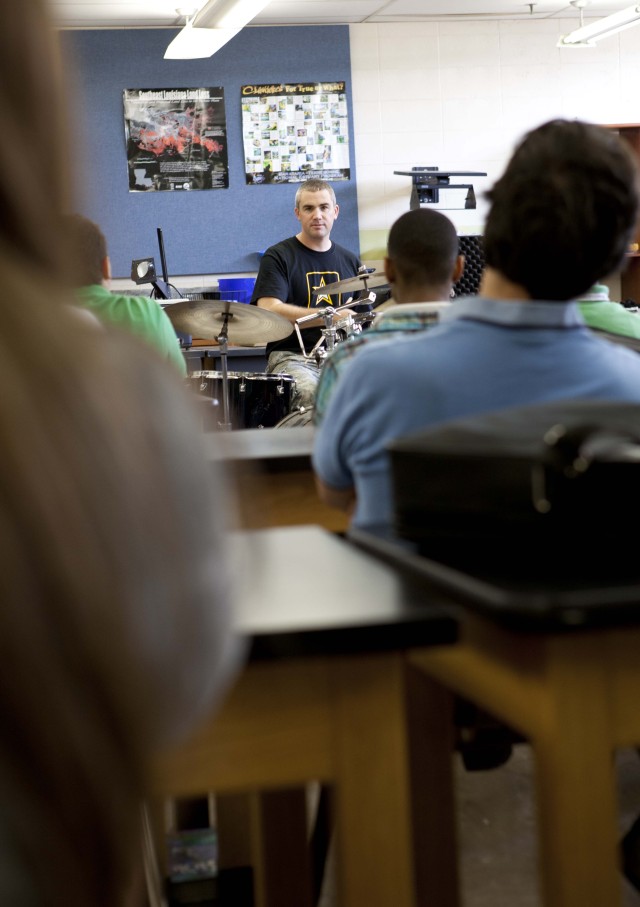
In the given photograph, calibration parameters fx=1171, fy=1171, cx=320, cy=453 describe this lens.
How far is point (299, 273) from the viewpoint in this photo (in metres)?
6.75

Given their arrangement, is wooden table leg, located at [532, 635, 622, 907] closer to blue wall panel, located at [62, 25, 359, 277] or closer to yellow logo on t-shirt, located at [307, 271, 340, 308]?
yellow logo on t-shirt, located at [307, 271, 340, 308]

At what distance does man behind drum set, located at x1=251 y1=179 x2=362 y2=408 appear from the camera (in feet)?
21.3

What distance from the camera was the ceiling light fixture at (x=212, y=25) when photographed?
6715mm

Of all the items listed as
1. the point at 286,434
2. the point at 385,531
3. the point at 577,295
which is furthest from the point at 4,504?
the point at 286,434

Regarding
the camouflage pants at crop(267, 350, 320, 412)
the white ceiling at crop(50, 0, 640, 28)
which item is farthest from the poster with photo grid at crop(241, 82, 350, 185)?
the camouflage pants at crop(267, 350, 320, 412)

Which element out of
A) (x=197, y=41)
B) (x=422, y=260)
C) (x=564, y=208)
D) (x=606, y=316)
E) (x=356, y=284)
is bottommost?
(x=356, y=284)

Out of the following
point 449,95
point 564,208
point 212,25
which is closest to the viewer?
point 564,208

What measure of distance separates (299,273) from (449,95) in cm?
340

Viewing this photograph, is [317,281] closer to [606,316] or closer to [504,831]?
[606,316]

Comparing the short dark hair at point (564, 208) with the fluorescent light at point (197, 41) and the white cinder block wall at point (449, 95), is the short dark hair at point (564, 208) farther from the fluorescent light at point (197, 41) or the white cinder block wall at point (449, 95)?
the white cinder block wall at point (449, 95)

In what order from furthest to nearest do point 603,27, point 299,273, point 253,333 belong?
point 603,27 → point 299,273 → point 253,333

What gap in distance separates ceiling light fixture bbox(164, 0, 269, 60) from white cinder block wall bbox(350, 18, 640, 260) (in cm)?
193

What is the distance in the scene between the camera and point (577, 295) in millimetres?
1676

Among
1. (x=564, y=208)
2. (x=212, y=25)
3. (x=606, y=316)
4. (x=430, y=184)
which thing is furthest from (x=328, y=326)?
(x=564, y=208)
